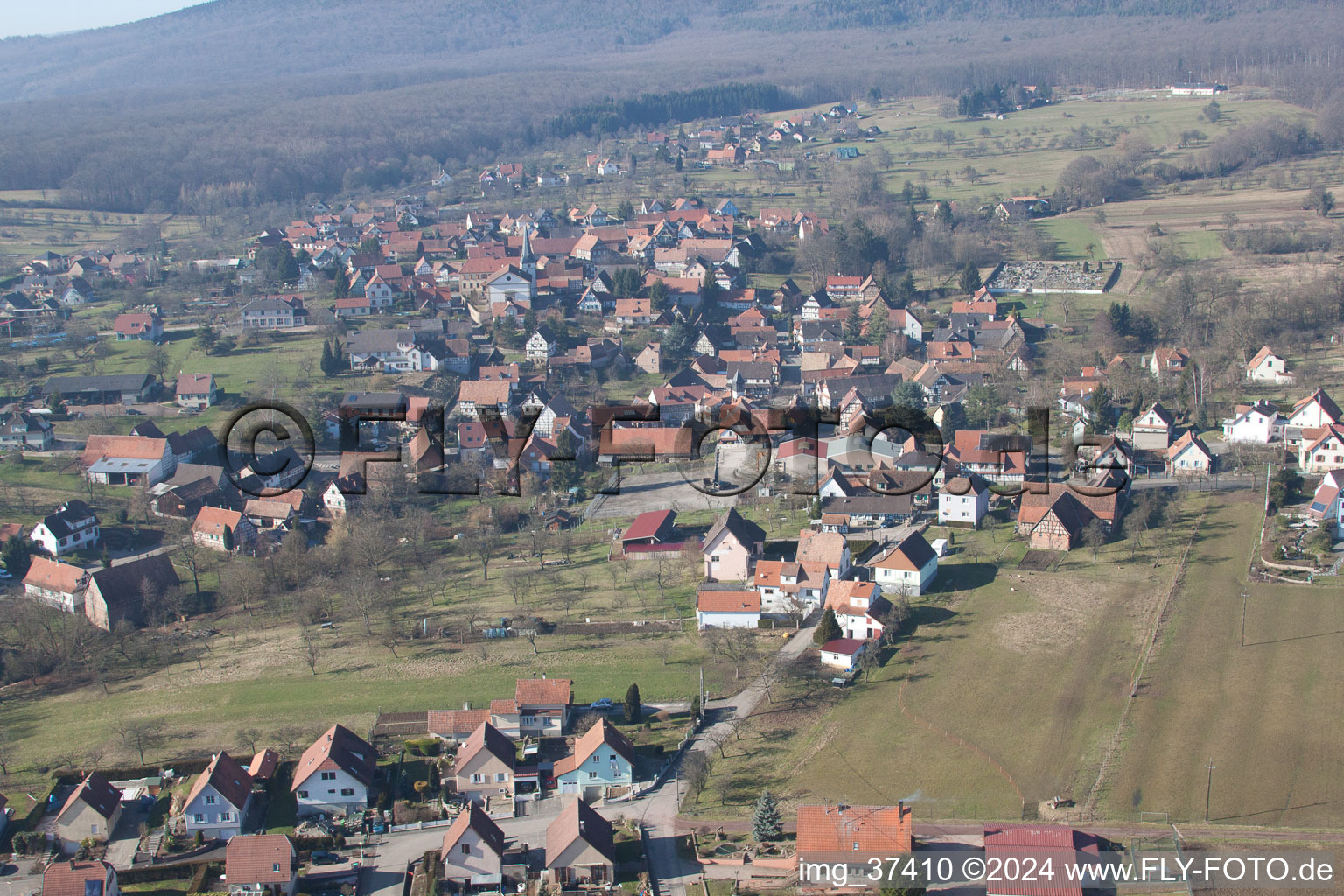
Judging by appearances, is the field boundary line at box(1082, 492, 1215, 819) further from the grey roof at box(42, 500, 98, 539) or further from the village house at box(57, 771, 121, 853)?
the grey roof at box(42, 500, 98, 539)

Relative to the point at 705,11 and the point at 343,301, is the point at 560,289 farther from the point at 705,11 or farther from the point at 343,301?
the point at 705,11

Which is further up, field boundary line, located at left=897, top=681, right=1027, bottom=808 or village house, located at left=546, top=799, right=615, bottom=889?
village house, located at left=546, top=799, right=615, bottom=889

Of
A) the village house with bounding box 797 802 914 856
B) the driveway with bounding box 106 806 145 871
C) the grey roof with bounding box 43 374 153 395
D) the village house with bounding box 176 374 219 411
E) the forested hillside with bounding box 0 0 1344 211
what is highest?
the forested hillside with bounding box 0 0 1344 211

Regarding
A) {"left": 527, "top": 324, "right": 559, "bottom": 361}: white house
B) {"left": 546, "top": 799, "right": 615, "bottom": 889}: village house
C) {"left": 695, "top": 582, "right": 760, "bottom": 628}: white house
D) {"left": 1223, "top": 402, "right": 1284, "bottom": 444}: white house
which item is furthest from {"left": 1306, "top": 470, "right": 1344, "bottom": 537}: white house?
{"left": 527, "top": 324, "right": 559, "bottom": 361}: white house

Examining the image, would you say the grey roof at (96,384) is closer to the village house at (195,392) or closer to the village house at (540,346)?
the village house at (195,392)

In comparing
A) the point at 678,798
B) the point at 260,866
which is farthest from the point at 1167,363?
the point at 260,866

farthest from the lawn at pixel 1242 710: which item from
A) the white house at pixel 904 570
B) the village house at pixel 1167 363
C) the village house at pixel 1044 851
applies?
the village house at pixel 1167 363

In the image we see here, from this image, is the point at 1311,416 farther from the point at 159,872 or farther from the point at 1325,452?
the point at 159,872
